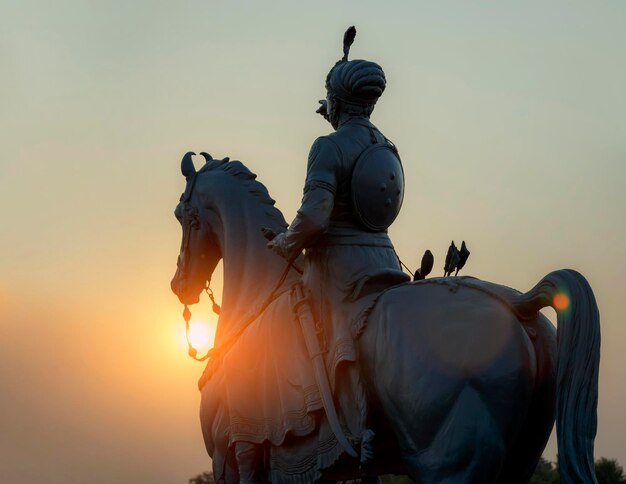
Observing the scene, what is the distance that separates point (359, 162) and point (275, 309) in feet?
4.55

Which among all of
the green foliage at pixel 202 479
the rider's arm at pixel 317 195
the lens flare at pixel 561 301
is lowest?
the green foliage at pixel 202 479

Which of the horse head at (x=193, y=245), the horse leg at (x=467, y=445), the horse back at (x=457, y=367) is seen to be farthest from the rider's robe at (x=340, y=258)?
the horse head at (x=193, y=245)

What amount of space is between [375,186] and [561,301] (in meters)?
1.99

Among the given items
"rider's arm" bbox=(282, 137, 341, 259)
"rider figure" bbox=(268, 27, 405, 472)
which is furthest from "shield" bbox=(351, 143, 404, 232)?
"rider's arm" bbox=(282, 137, 341, 259)

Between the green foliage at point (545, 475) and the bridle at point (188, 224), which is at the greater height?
the bridle at point (188, 224)

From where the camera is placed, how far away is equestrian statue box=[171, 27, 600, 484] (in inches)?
326

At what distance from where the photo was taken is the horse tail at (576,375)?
8016 mm

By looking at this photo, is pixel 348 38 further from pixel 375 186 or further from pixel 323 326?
pixel 323 326

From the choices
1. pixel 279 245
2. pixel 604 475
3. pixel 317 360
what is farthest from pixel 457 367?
pixel 604 475

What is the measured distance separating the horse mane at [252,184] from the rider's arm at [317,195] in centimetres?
130

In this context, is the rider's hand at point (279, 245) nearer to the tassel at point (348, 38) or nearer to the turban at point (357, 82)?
the turban at point (357, 82)

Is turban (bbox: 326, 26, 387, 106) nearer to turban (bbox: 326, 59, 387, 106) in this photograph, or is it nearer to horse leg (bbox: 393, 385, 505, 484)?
turban (bbox: 326, 59, 387, 106)

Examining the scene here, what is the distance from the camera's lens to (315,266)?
992 cm

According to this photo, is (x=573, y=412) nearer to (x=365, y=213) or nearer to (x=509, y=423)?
(x=509, y=423)
